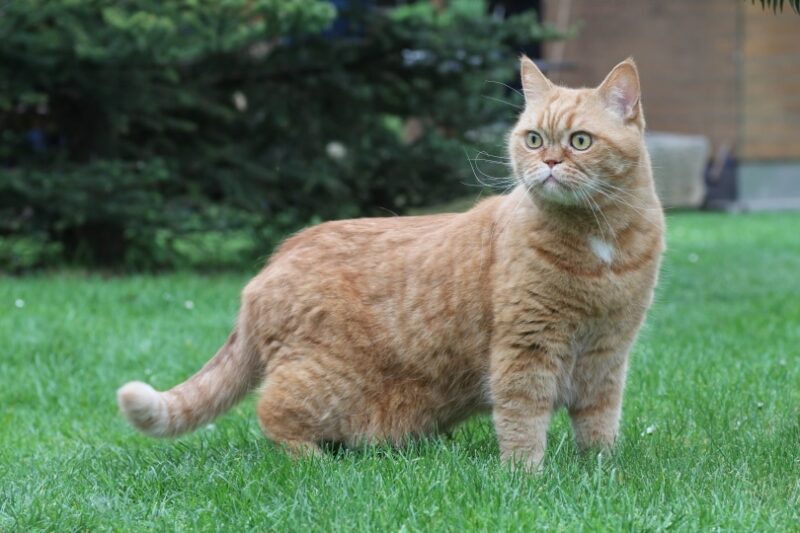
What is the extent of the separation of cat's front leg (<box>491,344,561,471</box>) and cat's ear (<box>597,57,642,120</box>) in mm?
884

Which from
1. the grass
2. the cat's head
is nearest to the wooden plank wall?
the grass

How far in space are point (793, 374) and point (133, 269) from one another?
562 cm

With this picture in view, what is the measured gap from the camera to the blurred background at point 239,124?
7.94 metres

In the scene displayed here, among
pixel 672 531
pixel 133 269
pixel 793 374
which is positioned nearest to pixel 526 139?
pixel 672 531

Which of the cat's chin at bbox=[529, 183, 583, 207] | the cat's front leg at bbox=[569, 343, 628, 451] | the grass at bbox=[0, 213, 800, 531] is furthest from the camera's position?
the cat's front leg at bbox=[569, 343, 628, 451]

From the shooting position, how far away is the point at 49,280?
27.0 feet

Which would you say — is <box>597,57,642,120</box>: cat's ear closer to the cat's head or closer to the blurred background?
the cat's head

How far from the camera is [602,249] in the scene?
3.77 metres

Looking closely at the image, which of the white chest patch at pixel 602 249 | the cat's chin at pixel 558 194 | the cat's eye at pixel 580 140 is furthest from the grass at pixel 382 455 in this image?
the cat's eye at pixel 580 140

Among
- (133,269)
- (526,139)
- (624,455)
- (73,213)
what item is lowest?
(133,269)

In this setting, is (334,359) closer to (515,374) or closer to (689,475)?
(515,374)

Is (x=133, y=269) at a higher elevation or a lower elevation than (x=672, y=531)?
lower

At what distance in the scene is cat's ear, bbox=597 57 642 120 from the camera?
379 cm

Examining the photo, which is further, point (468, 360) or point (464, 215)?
point (464, 215)
